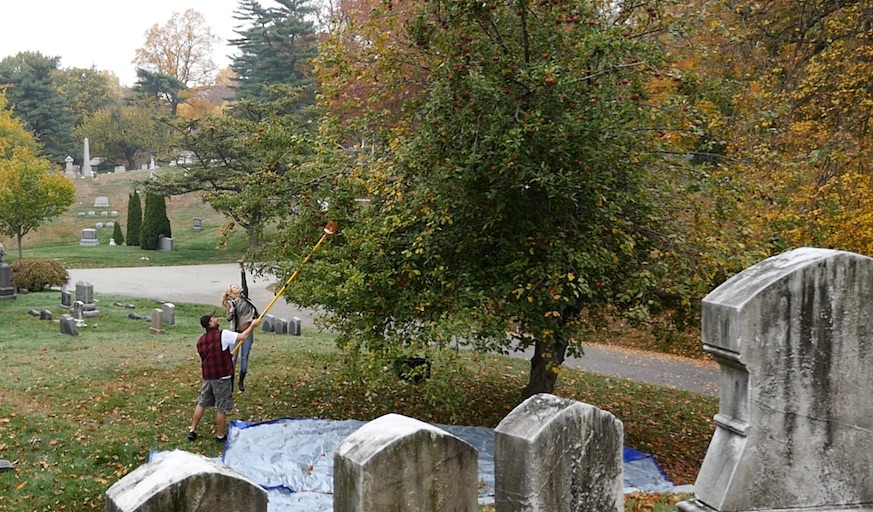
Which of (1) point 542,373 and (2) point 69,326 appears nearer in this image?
(1) point 542,373

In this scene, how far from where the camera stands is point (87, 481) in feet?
28.7

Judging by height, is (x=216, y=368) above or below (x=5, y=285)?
above

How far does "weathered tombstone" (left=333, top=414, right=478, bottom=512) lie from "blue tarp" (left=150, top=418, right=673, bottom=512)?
371cm

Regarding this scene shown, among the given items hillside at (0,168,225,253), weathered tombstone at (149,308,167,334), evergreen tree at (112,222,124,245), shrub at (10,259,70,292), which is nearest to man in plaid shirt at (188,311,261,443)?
weathered tombstone at (149,308,167,334)

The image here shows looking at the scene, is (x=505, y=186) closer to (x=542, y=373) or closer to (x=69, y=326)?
(x=542, y=373)

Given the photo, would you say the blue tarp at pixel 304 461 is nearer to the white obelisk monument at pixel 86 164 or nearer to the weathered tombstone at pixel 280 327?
the weathered tombstone at pixel 280 327

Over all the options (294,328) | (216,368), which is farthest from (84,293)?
(216,368)

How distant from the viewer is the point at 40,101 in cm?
6575

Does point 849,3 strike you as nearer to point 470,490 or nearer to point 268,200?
point 268,200

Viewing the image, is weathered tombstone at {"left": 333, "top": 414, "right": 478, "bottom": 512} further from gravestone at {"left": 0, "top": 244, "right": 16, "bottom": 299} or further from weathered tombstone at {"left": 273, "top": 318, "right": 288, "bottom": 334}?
gravestone at {"left": 0, "top": 244, "right": 16, "bottom": 299}

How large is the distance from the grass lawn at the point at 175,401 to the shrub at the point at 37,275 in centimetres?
637

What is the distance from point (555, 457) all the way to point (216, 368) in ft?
20.8

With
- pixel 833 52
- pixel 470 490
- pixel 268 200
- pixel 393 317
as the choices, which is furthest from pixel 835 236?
pixel 470 490

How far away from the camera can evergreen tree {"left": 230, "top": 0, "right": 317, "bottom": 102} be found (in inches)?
1997
